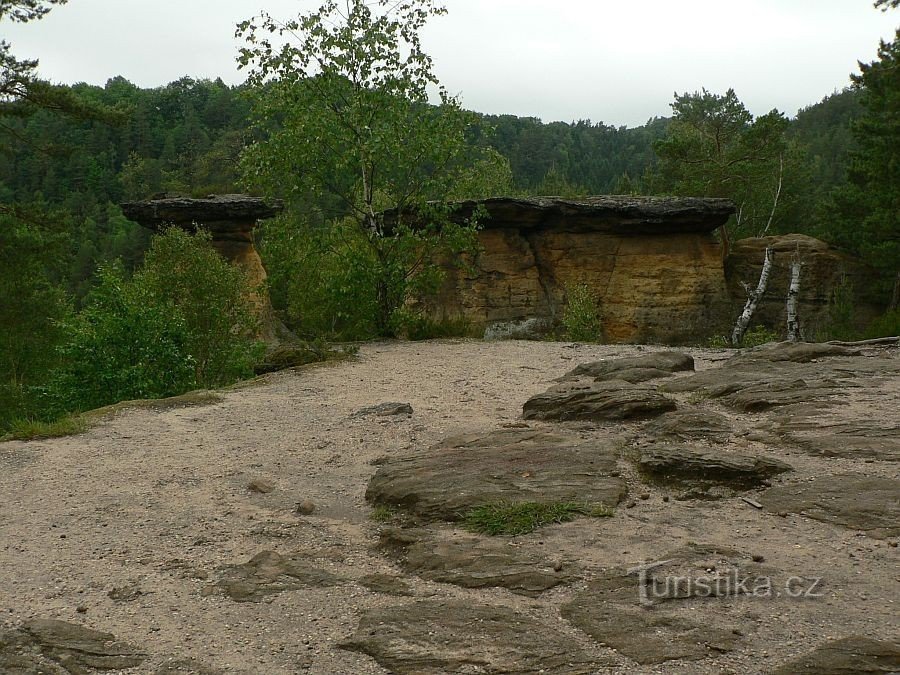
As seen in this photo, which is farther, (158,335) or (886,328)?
(886,328)

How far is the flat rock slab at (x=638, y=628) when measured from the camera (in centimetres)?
327

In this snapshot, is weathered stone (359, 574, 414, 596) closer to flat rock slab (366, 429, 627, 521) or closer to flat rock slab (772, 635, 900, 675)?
flat rock slab (366, 429, 627, 521)

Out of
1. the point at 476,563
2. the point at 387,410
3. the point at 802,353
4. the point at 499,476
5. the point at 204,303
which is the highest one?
the point at 204,303

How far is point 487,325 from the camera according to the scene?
25953 mm

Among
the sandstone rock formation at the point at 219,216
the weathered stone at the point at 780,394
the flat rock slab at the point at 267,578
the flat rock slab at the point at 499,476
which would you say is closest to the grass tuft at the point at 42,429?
the flat rock slab at the point at 499,476

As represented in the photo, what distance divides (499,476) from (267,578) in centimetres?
182

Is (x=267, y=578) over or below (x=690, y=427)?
below

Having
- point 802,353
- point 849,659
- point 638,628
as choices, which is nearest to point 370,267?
point 802,353

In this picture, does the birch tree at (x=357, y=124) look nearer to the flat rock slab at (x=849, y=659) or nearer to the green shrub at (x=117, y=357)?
the green shrub at (x=117, y=357)

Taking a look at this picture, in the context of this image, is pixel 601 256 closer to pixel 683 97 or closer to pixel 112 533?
pixel 112 533

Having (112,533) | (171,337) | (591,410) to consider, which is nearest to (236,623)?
(112,533)

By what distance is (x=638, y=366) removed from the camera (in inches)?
388

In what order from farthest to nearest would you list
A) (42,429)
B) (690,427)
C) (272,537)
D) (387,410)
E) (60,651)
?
(387,410) < (42,429) < (690,427) < (272,537) < (60,651)

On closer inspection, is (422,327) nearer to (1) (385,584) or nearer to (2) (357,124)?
(2) (357,124)
